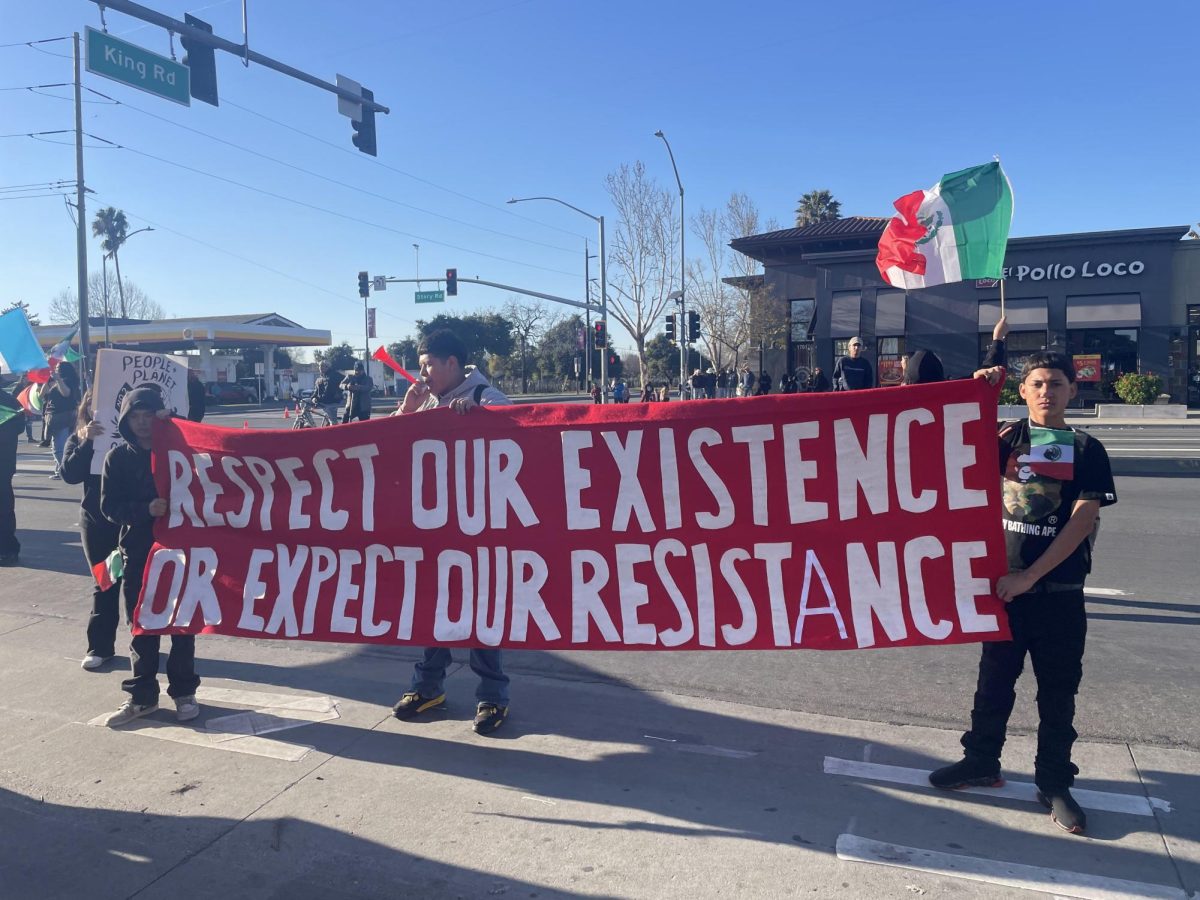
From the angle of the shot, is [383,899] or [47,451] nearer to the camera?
[383,899]

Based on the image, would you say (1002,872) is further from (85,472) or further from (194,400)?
(194,400)

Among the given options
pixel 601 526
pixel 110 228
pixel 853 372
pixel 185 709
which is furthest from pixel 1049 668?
pixel 110 228

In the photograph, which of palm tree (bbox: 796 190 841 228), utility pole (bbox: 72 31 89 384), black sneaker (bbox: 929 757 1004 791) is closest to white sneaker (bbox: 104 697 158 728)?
black sneaker (bbox: 929 757 1004 791)

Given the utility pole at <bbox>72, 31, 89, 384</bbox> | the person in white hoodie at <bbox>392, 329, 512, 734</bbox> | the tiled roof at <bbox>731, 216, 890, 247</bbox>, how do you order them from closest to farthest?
the person in white hoodie at <bbox>392, 329, 512, 734</bbox> → the utility pole at <bbox>72, 31, 89, 384</bbox> → the tiled roof at <bbox>731, 216, 890, 247</bbox>

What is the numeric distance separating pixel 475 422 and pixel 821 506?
5.84 ft

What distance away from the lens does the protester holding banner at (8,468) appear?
823 cm

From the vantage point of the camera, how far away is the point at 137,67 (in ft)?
37.4

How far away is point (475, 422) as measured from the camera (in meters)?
4.50

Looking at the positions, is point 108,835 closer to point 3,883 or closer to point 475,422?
point 3,883

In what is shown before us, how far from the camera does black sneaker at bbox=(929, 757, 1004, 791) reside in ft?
11.9

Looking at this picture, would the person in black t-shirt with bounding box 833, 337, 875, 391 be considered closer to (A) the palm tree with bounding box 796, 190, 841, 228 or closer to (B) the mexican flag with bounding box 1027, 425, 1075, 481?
(B) the mexican flag with bounding box 1027, 425, 1075, 481

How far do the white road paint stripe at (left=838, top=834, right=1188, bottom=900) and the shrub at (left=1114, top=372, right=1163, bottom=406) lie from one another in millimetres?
32820

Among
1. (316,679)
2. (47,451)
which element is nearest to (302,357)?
(47,451)

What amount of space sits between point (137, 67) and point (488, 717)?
11.0 meters
